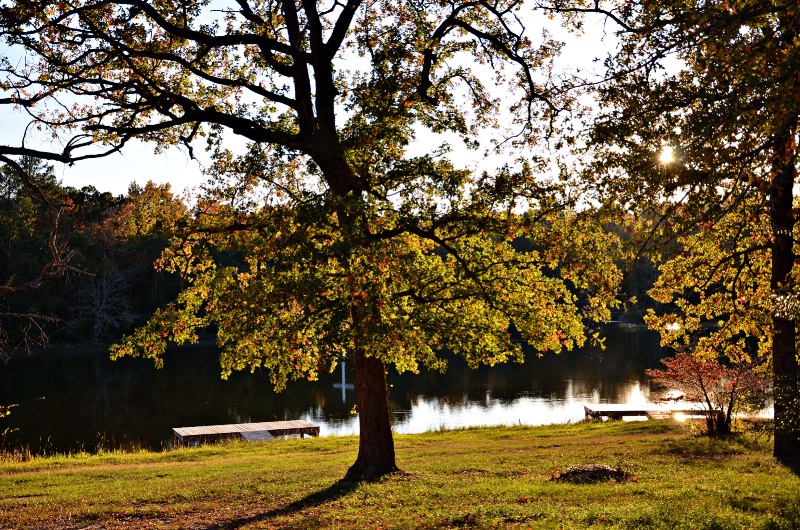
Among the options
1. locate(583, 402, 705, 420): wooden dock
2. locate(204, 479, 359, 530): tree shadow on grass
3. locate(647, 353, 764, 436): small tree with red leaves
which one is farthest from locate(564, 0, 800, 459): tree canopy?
locate(583, 402, 705, 420): wooden dock

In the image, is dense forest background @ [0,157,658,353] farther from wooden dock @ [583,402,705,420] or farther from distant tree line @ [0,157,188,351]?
wooden dock @ [583,402,705,420]

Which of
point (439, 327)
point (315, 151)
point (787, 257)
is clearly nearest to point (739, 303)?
point (787, 257)

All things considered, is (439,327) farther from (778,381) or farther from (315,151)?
(778,381)

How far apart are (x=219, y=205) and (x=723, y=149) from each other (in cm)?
851

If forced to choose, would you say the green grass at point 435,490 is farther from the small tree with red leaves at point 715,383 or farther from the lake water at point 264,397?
the lake water at point 264,397

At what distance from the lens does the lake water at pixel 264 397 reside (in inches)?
1058

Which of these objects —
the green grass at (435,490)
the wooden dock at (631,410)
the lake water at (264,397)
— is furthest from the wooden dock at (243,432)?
the wooden dock at (631,410)

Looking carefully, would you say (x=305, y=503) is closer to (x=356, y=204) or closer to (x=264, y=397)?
(x=356, y=204)

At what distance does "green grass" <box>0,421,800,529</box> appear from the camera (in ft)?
29.0

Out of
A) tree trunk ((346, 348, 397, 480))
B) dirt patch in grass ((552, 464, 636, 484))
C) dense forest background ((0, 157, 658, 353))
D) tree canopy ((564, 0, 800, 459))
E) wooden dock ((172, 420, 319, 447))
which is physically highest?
dense forest background ((0, 157, 658, 353))

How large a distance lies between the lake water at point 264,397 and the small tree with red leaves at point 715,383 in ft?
27.5

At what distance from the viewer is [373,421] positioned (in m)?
13.3

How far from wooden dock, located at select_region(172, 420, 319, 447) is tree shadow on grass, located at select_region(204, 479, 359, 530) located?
12203 millimetres

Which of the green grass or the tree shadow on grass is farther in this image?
the tree shadow on grass
